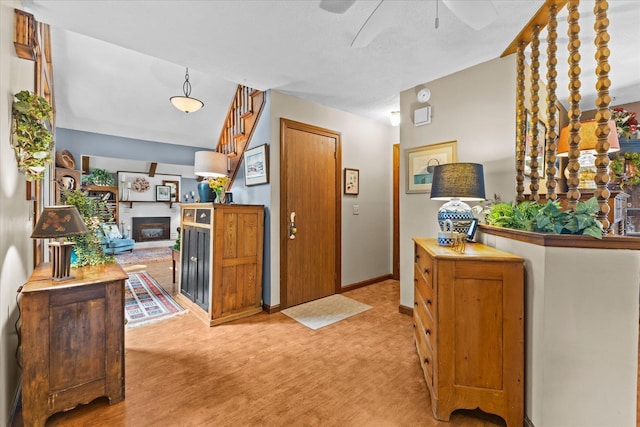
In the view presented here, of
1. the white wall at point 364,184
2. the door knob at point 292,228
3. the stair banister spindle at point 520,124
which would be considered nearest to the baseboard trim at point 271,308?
the door knob at point 292,228

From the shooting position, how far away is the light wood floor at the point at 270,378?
158 centimetres

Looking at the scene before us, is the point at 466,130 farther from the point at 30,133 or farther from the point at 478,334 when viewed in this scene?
the point at 30,133

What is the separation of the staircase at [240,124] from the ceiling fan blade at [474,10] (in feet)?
7.42

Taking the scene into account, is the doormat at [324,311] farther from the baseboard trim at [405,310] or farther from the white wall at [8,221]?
the white wall at [8,221]

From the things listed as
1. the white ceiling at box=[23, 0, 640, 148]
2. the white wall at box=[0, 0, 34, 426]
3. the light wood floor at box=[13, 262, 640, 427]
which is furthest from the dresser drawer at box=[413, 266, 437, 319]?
the white wall at box=[0, 0, 34, 426]

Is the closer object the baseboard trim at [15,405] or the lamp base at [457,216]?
the baseboard trim at [15,405]

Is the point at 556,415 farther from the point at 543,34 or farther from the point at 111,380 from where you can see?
the point at 543,34

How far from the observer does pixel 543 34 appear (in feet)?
7.36

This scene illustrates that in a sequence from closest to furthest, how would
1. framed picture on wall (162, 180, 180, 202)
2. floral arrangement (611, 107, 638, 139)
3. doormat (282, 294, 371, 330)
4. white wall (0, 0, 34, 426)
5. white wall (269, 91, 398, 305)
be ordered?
1. white wall (0, 0, 34, 426)
2. doormat (282, 294, 371, 330)
3. floral arrangement (611, 107, 638, 139)
4. white wall (269, 91, 398, 305)
5. framed picture on wall (162, 180, 180, 202)

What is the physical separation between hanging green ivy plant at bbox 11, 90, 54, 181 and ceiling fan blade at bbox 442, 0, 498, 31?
238cm

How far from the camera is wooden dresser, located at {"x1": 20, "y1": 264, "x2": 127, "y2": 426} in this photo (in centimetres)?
146

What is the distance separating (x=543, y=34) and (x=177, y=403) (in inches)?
148

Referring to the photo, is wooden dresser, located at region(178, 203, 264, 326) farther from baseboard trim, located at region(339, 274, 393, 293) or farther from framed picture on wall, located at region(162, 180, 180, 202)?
framed picture on wall, located at region(162, 180, 180, 202)

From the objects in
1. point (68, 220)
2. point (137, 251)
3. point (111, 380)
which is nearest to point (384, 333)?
point (111, 380)
